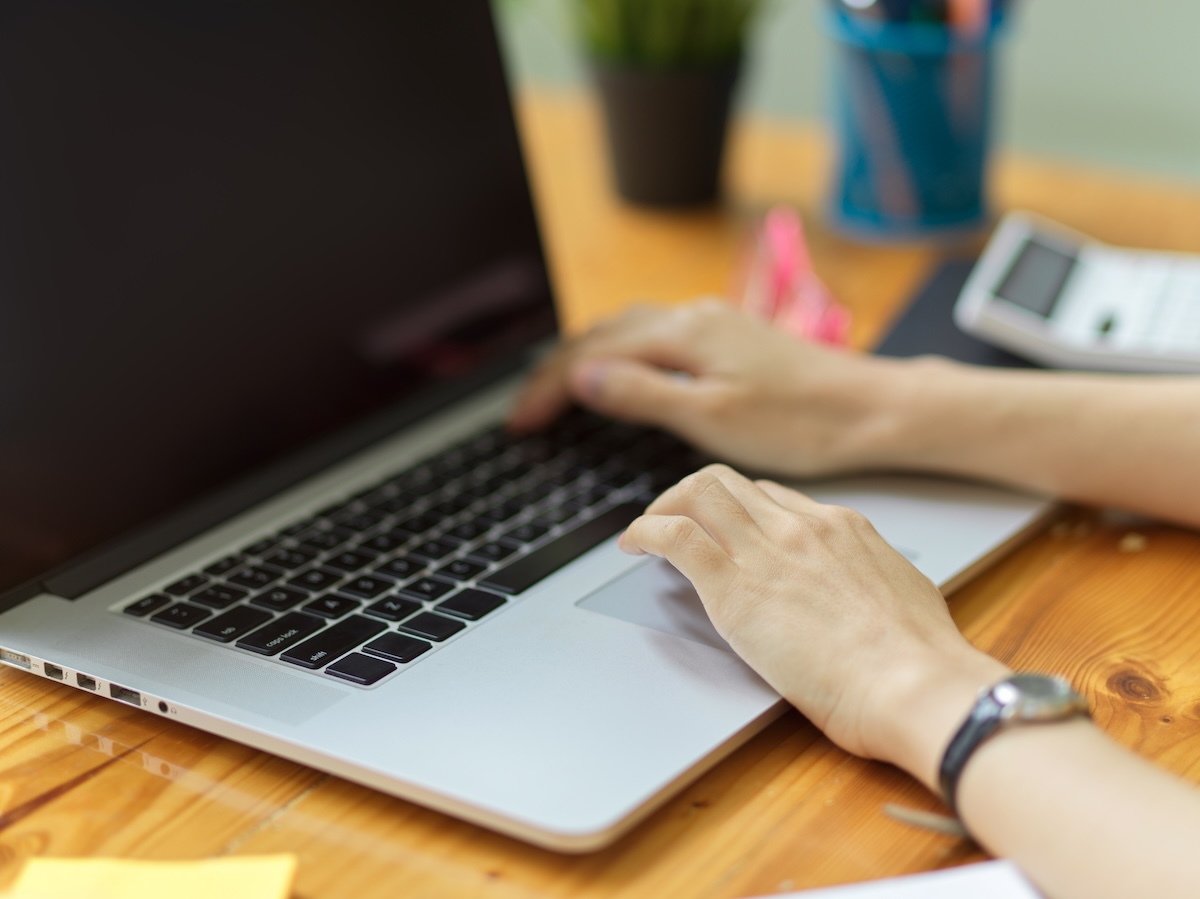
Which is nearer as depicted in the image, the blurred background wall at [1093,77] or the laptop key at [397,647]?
the laptop key at [397,647]

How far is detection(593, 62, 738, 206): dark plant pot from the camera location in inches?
48.1

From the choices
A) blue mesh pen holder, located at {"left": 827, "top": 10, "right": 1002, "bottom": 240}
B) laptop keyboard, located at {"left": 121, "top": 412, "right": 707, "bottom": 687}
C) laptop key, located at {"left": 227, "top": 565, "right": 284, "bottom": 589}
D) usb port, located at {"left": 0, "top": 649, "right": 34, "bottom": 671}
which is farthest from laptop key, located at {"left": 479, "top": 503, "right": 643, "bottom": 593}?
blue mesh pen holder, located at {"left": 827, "top": 10, "right": 1002, "bottom": 240}

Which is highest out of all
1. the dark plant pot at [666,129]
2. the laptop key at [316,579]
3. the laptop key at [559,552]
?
the dark plant pot at [666,129]

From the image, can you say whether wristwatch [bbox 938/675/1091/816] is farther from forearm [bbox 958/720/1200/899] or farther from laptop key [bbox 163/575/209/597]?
laptop key [bbox 163/575/209/597]

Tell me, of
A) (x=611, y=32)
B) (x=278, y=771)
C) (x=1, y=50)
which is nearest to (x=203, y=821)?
(x=278, y=771)

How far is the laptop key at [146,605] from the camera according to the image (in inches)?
24.7

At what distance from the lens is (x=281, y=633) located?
597 millimetres

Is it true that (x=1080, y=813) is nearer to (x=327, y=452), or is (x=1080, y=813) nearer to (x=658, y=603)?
(x=658, y=603)

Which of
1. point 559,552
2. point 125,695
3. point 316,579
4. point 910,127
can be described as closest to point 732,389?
point 559,552

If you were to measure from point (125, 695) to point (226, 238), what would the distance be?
0.92 feet

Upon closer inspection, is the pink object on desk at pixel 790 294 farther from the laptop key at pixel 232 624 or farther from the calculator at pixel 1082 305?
the laptop key at pixel 232 624

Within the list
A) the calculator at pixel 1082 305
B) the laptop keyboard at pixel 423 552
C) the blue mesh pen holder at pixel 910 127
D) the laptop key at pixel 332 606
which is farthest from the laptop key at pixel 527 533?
the blue mesh pen holder at pixel 910 127

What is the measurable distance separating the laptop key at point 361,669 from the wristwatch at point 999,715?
0.24 meters

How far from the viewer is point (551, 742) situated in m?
0.52
